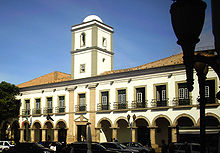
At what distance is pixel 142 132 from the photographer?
34719 mm

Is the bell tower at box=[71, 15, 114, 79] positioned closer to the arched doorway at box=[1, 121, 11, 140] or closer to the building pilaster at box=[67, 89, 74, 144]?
the building pilaster at box=[67, 89, 74, 144]

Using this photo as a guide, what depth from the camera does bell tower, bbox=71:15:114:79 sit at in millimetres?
39344

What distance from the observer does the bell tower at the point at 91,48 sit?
39.3m

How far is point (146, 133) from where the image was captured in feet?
113

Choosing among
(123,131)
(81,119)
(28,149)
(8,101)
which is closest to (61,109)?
(81,119)

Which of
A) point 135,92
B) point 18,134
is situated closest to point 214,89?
point 135,92

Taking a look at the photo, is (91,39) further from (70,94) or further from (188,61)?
(188,61)

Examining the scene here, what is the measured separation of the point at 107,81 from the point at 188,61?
1332 inches

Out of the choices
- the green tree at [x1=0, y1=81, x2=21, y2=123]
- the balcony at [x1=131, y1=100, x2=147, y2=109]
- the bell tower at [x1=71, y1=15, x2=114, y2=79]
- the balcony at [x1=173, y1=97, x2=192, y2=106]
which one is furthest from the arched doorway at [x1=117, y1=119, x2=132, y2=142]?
the green tree at [x1=0, y1=81, x2=21, y2=123]

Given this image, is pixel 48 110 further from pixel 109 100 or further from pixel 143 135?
pixel 143 135

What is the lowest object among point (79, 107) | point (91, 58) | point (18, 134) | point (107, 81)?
point (18, 134)

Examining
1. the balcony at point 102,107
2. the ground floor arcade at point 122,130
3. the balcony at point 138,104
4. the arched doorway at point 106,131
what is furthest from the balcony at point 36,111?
the balcony at point 138,104

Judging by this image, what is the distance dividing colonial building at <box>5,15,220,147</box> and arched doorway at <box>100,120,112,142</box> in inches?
3.8

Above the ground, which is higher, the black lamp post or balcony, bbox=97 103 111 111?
the black lamp post
